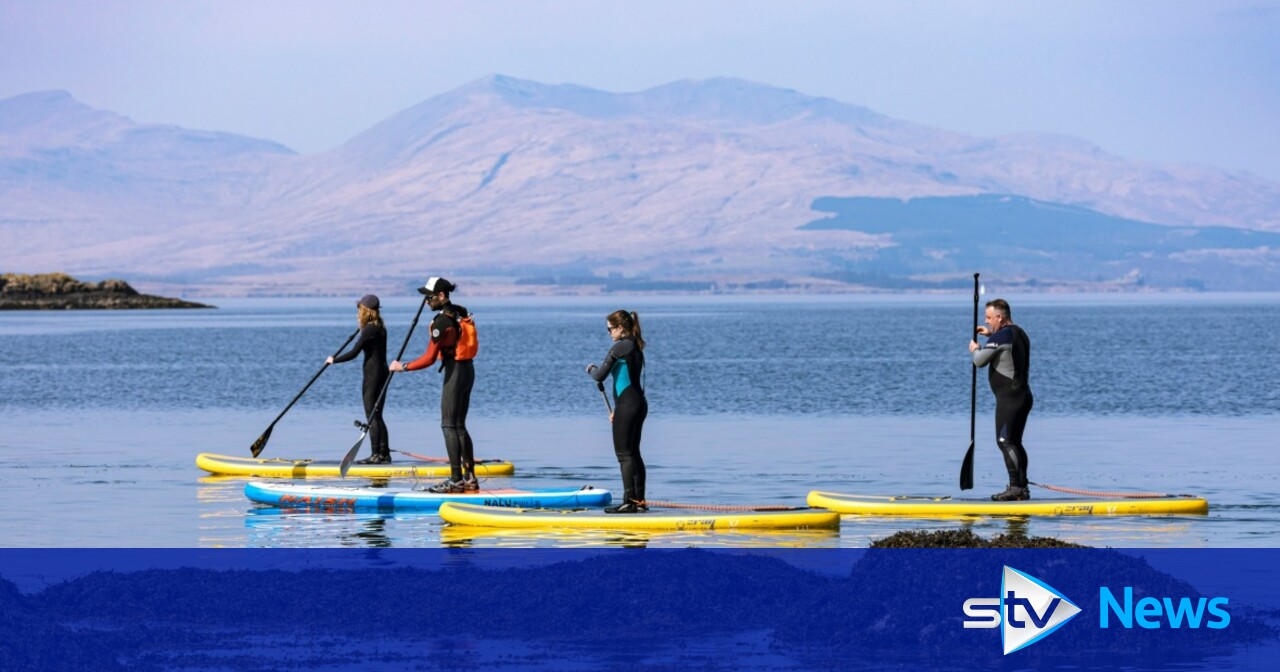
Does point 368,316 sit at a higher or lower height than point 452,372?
higher

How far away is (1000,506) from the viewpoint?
2434cm

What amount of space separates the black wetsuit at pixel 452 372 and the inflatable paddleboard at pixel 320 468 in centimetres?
330

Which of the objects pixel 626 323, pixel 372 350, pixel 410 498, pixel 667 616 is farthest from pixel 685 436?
pixel 667 616

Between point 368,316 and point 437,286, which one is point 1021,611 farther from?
point 368,316

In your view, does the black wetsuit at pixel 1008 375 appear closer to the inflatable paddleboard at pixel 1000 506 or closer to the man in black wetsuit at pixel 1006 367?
the man in black wetsuit at pixel 1006 367

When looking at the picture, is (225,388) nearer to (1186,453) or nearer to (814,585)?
(1186,453)

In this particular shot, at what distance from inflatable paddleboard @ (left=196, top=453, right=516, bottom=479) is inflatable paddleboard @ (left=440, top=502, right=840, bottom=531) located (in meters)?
5.41

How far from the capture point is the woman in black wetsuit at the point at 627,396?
22203mm

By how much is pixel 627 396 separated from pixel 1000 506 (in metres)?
4.79

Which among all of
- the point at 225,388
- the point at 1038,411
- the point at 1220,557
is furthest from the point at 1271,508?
the point at 225,388

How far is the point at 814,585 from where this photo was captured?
1798 cm

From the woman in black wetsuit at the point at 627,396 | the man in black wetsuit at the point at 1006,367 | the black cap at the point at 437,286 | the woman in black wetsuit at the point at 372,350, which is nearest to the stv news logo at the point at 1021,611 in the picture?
the woman in black wetsuit at the point at 627,396

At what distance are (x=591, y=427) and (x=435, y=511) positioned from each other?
750 inches

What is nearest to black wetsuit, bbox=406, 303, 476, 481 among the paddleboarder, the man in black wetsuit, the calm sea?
the paddleboarder
